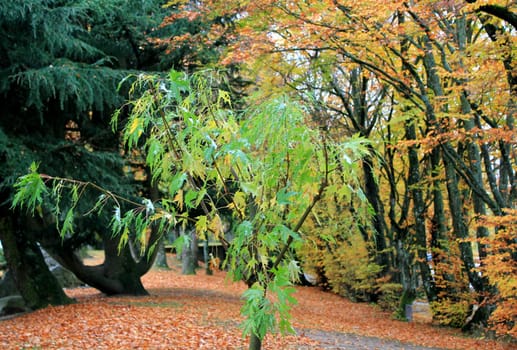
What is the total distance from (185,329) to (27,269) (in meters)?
4.23

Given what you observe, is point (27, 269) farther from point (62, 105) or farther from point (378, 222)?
point (378, 222)

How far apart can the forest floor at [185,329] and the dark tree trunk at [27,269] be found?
488mm

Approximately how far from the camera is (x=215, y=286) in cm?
1848

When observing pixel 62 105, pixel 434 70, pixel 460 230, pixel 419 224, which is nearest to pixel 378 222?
pixel 419 224

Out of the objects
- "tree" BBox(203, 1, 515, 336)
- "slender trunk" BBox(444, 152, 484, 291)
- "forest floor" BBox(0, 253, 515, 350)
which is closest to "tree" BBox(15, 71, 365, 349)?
"forest floor" BBox(0, 253, 515, 350)

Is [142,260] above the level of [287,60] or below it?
below

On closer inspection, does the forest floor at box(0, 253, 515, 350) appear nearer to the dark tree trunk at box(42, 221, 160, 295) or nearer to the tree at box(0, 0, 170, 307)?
the dark tree trunk at box(42, 221, 160, 295)

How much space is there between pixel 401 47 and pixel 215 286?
10493 mm

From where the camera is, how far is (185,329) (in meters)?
8.31

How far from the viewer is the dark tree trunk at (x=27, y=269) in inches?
410

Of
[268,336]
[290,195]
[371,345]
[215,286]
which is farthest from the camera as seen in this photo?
[215,286]

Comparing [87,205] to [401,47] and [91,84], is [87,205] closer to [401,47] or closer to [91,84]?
[91,84]

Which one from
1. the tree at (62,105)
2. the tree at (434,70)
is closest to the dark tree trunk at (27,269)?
the tree at (62,105)

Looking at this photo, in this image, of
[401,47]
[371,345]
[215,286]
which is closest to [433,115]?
[401,47]
